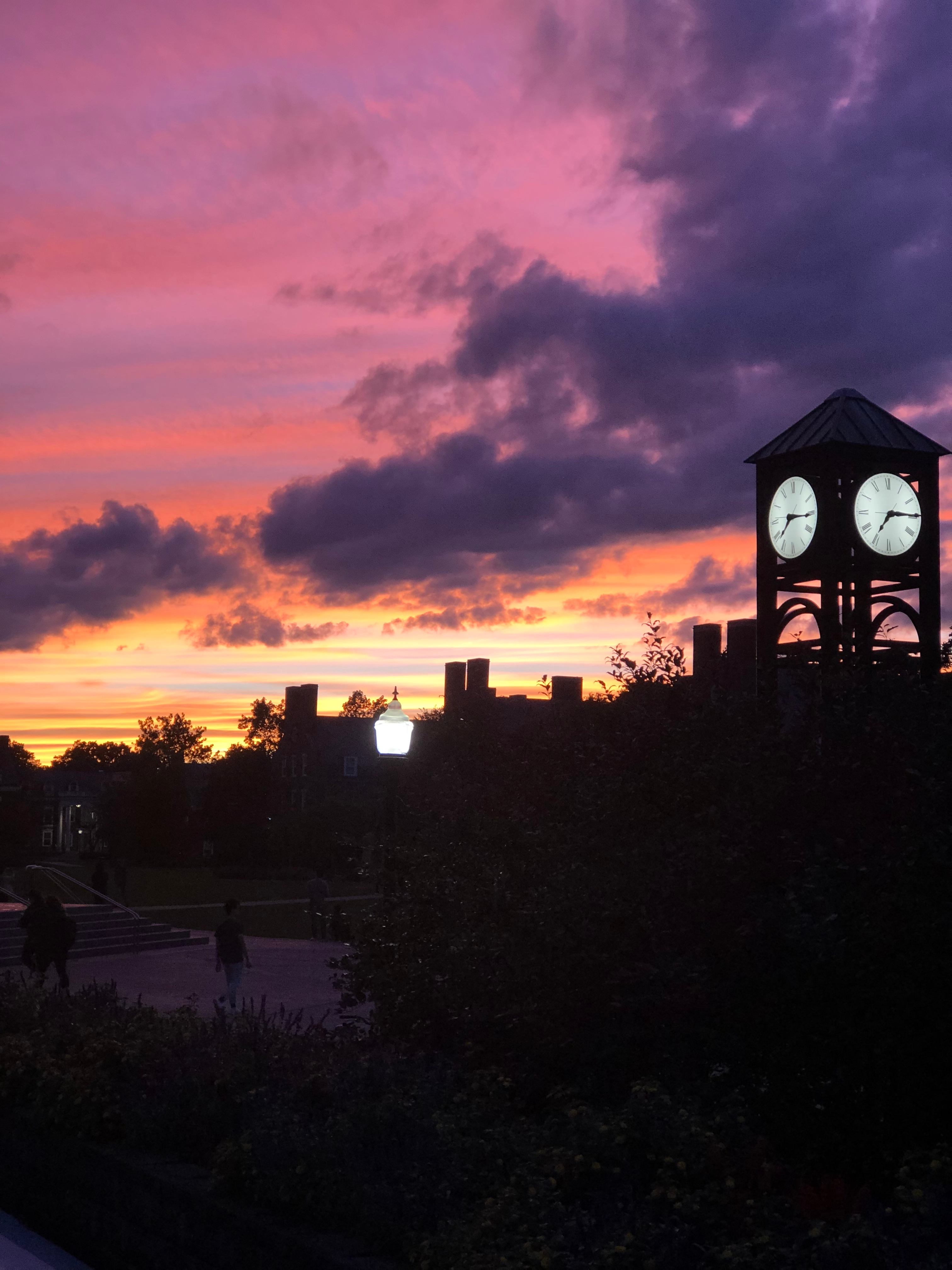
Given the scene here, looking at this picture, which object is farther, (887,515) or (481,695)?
(481,695)

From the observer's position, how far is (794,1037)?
Result: 665 cm

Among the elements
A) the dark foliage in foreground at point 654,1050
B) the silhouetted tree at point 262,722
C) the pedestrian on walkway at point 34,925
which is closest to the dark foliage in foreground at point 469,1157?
the dark foliage in foreground at point 654,1050

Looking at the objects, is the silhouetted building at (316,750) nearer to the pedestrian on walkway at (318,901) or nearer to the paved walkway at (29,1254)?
the pedestrian on walkway at (318,901)

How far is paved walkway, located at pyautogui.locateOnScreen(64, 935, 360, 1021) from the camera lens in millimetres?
20766

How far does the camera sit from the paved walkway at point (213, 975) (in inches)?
818

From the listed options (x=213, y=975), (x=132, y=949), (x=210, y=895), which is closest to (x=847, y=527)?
(x=213, y=975)

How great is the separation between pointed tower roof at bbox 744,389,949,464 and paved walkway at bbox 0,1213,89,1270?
33.8ft

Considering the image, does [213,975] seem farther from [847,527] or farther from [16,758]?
[16,758]

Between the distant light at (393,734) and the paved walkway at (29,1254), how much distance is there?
8990mm

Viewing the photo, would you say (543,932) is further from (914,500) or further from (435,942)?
(914,500)

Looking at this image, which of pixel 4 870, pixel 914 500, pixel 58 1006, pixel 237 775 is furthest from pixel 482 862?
pixel 237 775

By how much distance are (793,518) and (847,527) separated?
657mm

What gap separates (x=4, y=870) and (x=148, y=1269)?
2308 inches

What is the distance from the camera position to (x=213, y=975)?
25531 mm
